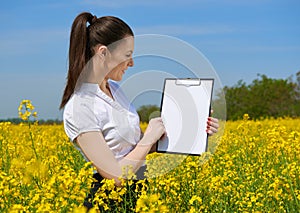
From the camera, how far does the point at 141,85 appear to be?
3.69 metres

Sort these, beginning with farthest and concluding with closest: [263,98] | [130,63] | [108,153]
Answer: [263,98]
[130,63]
[108,153]

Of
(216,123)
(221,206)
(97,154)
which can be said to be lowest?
(221,206)

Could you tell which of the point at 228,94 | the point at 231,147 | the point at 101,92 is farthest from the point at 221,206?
the point at 228,94

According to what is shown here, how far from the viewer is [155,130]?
346 centimetres

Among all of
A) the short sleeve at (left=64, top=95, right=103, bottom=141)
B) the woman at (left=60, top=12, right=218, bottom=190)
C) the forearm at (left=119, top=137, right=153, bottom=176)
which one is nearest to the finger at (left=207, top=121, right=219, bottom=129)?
the woman at (left=60, top=12, right=218, bottom=190)

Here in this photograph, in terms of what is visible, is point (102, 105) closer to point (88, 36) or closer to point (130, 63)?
point (130, 63)

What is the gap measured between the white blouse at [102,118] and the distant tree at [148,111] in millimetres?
75

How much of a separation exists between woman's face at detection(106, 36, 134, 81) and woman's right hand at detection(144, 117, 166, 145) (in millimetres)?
411

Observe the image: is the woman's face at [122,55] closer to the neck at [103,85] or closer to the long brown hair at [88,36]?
the long brown hair at [88,36]

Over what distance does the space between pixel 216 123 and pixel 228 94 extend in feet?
73.4

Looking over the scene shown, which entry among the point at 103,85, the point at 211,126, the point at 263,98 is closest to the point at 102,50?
the point at 103,85

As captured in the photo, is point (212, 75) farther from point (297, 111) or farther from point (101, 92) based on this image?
point (297, 111)

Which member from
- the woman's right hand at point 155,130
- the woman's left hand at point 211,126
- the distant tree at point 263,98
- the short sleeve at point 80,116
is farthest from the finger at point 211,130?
the distant tree at point 263,98

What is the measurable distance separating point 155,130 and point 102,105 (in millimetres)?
461
